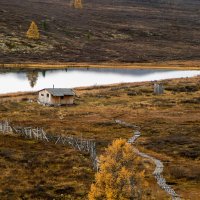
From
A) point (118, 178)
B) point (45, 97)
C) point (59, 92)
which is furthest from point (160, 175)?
point (45, 97)

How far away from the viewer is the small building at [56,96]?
3661 inches

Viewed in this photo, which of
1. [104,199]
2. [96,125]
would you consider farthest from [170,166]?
[96,125]

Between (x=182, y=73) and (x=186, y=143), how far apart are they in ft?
322

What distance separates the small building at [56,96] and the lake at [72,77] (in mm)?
23811

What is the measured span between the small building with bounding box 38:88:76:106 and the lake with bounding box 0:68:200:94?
2381cm

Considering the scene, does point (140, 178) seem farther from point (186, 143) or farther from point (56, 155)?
point (186, 143)

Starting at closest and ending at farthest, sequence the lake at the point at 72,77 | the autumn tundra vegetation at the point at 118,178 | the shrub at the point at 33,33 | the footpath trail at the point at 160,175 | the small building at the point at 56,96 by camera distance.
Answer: the autumn tundra vegetation at the point at 118,178, the footpath trail at the point at 160,175, the small building at the point at 56,96, the lake at the point at 72,77, the shrub at the point at 33,33

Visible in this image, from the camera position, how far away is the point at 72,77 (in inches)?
5704

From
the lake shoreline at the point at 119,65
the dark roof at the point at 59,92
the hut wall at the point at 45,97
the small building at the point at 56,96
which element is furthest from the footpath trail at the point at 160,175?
the lake shoreline at the point at 119,65

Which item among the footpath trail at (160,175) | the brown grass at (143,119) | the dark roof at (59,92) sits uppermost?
the dark roof at (59,92)

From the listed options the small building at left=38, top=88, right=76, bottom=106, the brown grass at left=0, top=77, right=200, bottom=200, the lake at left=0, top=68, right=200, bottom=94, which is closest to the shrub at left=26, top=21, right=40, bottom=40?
the lake at left=0, top=68, right=200, bottom=94

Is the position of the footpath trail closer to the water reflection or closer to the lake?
the lake

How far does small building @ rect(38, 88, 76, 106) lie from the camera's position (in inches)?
3661

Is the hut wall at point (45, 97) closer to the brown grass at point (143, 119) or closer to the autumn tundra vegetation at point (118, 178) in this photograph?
the brown grass at point (143, 119)
